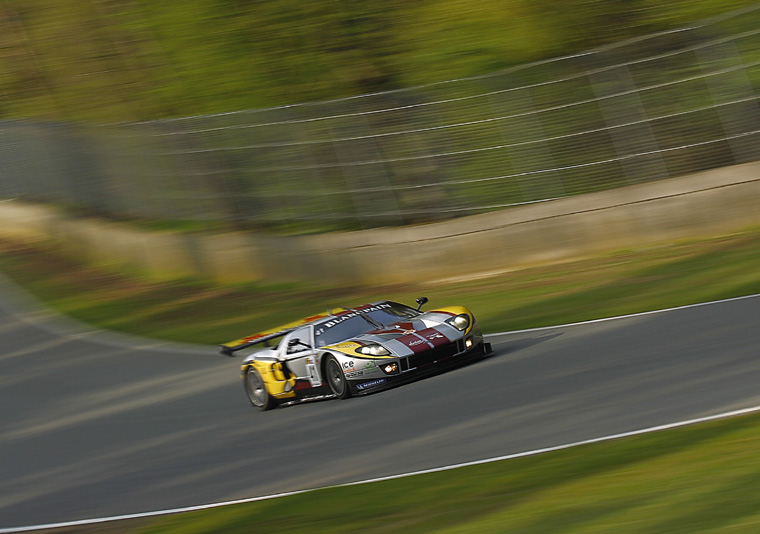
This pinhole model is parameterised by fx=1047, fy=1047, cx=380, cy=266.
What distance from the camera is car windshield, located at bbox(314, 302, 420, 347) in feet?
39.9

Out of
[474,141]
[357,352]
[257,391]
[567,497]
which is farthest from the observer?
[474,141]

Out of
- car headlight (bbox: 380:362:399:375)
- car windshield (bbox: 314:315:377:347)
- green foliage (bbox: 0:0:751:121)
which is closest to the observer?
car headlight (bbox: 380:362:399:375)

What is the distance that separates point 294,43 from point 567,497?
17.1 meters

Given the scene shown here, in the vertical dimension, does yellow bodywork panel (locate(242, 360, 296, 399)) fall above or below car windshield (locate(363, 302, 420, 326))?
below

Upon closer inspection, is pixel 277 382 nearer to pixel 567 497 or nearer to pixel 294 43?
pixel 567 497

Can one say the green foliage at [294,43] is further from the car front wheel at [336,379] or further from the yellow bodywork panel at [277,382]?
the car front wheel at [336,379]

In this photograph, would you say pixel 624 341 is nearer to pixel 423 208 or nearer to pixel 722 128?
pixel 722 128

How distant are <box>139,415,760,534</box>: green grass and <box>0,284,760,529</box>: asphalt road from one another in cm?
44

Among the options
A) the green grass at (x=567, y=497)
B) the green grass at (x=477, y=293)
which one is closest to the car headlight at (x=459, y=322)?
the green grass at (x=477, y=293)

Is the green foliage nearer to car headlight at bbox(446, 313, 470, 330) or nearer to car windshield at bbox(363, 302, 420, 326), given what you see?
car windshield at bbox(363, 302, 420, 326)

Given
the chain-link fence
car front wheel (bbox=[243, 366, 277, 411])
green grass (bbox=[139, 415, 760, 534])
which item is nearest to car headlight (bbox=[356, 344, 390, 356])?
car front wheel (bbox=[243, 366, 277, 411])

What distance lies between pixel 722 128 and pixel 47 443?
1127cm

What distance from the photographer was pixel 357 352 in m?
11.6

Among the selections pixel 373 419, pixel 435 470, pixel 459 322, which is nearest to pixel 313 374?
pixel 459 322
